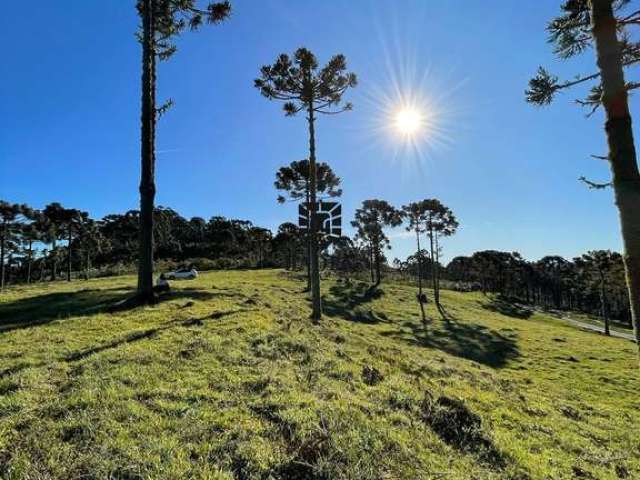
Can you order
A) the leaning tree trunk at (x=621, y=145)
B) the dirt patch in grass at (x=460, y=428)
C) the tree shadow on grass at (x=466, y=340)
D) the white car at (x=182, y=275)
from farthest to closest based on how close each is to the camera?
the white car at (x=182, y=275) < the tree shadow on grass at (x=466, y=340) < the dirt patch in grass at (x=460, y=428) < the leaning tree trunk at (x=621, y=145)

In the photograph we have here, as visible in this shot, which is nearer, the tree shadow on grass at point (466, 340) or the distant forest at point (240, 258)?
the tree shadow on grass at point (466, 340)

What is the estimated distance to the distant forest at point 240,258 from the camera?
4494cm

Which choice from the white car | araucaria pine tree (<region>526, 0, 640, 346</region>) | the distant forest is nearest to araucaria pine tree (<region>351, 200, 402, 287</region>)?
the distant forest

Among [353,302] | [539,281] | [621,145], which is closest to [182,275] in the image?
[353,302]

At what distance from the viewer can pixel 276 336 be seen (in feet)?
33.2

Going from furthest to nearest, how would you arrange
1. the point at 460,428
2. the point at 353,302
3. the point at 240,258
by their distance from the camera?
the point at 240,258 < the point at 353,302 < the point at 460,428

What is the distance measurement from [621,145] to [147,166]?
14.5m

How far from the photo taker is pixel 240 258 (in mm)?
77562

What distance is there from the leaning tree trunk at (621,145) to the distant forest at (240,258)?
3911cm

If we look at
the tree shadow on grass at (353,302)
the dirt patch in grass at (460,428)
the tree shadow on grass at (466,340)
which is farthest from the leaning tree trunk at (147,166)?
the tree shadow on grass at (353,302)

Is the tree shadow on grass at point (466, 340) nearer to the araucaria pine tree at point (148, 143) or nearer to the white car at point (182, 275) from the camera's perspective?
the araucaria pine tree at point (148, 143)

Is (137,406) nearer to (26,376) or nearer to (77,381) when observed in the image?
(77,381)

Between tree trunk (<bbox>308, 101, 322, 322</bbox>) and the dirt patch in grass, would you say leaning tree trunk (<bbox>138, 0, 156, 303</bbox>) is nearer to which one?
tree trunk (<bbox>308, 101, 322, 322</bbox>)

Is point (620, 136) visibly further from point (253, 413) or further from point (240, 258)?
point (240, 258)
